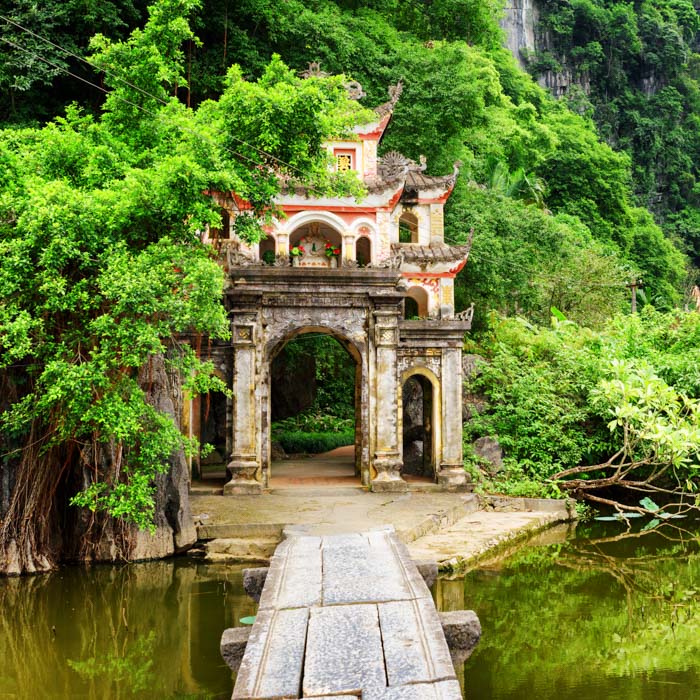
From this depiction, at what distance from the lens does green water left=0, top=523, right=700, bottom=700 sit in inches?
236

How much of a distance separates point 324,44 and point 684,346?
475 inches

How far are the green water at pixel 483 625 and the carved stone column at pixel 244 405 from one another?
12.1ft

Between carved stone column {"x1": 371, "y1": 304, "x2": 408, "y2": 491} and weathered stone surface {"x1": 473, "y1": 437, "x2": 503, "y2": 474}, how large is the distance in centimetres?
278

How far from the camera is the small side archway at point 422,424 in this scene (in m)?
14.6

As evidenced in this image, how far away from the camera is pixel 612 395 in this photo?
45.8 ft

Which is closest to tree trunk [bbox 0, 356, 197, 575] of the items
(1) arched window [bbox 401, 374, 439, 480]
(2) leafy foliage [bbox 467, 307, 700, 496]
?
(1) arched window [bbox 401, 374, 439, 480]

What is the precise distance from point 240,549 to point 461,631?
5.35m

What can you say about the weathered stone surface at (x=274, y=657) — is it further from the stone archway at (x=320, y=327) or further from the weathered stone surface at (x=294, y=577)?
the stone archway at (x=320, y=327)

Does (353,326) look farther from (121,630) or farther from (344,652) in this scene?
(344,652)

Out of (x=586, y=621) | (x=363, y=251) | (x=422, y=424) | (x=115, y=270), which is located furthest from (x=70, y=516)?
(x=363, y=251)

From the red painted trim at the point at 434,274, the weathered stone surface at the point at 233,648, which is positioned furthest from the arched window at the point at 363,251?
the weathered stone surface at the point at 233,648

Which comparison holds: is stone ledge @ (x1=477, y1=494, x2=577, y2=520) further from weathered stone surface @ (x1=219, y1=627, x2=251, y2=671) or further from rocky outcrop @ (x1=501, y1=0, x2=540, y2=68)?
rocky outcrop @ (x1=501, y1=0, x2=540, y2=68)

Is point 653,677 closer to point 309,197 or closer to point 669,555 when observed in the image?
point 669,555

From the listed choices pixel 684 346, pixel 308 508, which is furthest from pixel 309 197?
pixel 684 346
